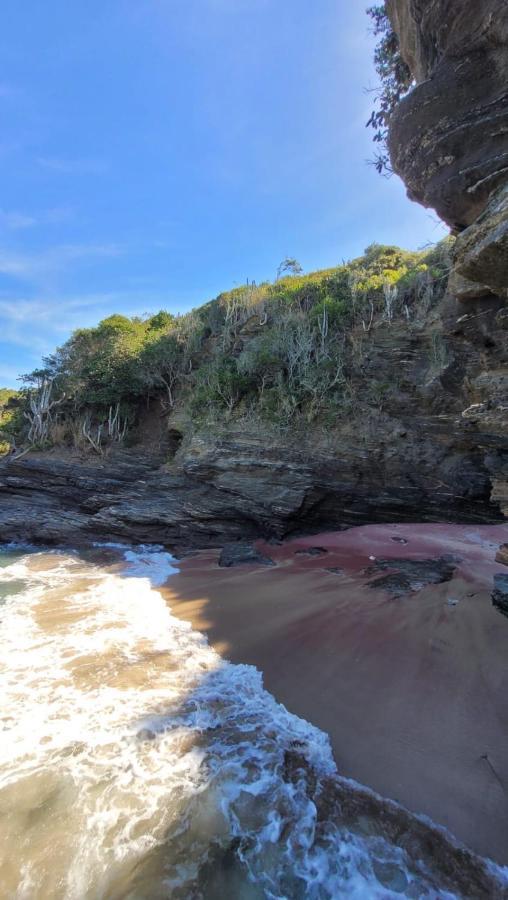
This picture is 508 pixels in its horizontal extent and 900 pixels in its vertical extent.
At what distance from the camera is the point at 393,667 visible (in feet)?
14.6

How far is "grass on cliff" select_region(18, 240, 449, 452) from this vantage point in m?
13.3

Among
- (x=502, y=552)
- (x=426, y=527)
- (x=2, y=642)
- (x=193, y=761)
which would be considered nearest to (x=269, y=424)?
(x=426, y=527)

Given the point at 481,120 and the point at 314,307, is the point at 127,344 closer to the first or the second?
the point at 314,307

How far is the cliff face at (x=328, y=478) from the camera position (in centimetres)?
1087

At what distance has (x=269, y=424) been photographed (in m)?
12.8

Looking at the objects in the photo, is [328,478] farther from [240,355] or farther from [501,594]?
[501,594]

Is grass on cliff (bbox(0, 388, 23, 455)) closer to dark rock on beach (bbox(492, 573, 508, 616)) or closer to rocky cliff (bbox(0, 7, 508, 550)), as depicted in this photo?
rocky cliff (bbox(0, 7, 508, 550))

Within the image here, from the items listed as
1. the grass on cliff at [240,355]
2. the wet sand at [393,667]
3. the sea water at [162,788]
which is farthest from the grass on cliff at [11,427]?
the sea water at [162,788]

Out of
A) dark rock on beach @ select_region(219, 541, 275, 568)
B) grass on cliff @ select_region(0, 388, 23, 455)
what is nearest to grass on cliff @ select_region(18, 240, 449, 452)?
grass on cliff @ select_region(0, 388, 23, 455)

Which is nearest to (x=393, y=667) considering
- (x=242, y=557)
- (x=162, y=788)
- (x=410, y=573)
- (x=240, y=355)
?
(x=162, y=788)

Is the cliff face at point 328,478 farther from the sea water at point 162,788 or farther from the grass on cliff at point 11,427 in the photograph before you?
the sea water at point 162,788

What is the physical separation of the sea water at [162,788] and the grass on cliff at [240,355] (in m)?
9.25

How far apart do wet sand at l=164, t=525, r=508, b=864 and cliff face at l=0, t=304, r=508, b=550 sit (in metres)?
2.73

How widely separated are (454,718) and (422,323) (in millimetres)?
11581
